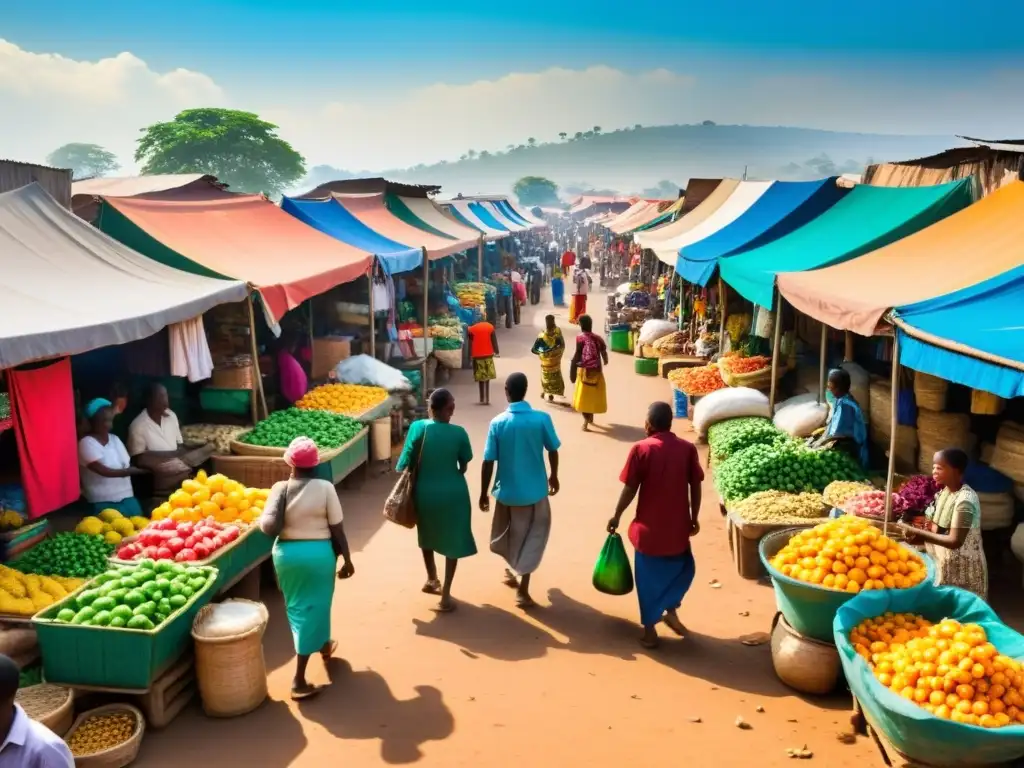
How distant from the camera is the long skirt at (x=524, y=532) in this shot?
6.50m

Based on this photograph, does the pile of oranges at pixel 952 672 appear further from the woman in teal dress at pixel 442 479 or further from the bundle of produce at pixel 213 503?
the bundle of produce at pixel 213 503

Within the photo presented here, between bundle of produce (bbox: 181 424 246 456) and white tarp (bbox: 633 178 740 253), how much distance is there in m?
10.9

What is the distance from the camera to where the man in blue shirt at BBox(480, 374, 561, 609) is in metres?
6.30

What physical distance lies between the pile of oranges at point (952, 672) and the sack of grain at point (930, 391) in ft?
11.5

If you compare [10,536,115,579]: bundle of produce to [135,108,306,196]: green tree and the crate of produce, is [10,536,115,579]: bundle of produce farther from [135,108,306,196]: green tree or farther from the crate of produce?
[135,108,306,196]: green tree

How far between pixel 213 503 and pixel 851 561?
4.99 m

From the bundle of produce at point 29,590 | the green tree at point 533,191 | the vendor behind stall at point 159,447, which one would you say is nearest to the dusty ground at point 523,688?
the bundle of produce at point 29,590

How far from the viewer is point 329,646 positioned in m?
5.59

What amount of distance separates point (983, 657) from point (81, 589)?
17.2ft

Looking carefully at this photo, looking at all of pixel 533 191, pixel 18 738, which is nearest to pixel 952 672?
pixel 18 738

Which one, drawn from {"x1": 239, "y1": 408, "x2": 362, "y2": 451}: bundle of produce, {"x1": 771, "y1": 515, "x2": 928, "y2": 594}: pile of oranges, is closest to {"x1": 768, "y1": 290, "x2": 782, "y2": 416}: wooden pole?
{"x1": 771, "y1": 515, "x2": 928, "y2": 594}: pile of oranges

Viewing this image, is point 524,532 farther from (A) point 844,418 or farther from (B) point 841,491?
(A) point 844,418

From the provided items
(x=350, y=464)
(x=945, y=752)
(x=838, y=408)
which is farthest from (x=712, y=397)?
(x=945, y=752)

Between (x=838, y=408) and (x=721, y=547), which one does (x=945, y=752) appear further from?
(x=838, y=408)
